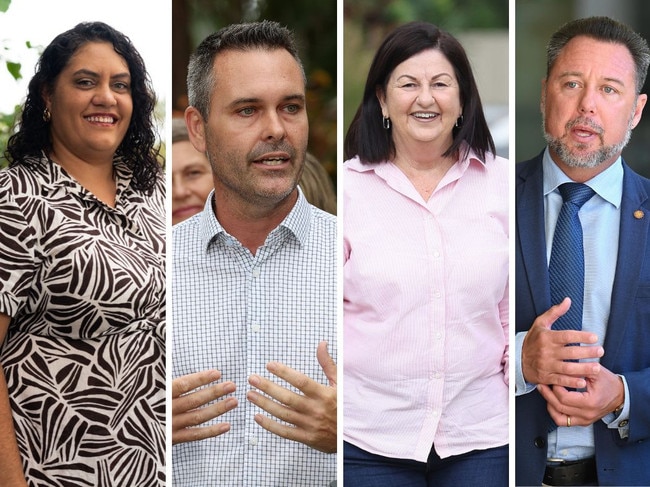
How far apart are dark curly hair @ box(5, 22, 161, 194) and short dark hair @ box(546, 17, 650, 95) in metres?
1.60

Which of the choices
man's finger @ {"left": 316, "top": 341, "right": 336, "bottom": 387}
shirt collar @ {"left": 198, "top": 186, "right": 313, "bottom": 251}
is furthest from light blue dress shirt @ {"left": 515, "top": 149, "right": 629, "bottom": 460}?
shirt collar @ {"left": 198, "top": 186, "right": 313, "bottom": 251}

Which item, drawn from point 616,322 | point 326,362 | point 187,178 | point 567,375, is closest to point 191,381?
point 326,362

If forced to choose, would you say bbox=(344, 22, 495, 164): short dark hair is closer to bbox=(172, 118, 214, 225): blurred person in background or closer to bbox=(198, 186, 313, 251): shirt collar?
bbox=(198, 186, 313, 251): shirt collar

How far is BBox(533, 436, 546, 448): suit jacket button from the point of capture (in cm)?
377

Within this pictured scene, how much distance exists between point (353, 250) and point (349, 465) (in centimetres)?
84

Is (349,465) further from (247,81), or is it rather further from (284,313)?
(247,81)

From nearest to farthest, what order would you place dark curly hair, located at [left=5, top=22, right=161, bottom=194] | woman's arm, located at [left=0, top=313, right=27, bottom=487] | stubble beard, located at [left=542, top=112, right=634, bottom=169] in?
woman's arm, located at [left=0, top=313, right=27, bottom=487], dark curly hair, located at [left=5, top=22, right=161, bottom=194], stubble beard, located at [left=542, top=112, right=634, bottom=169]

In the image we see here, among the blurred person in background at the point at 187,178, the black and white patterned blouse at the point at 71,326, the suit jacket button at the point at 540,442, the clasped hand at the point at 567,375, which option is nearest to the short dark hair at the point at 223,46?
the blurred person in background at the point at 187,178

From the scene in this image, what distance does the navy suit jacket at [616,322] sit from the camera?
3.72 meters

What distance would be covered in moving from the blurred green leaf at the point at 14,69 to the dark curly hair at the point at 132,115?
0.31ft

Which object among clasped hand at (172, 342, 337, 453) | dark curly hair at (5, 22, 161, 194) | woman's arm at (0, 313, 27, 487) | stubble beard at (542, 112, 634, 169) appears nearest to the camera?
woman's arm at (0, 313, 27, 487)

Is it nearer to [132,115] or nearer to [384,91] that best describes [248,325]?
[132,115]

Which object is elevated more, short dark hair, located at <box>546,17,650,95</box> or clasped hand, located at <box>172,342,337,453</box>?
short dark hair, located at <box>546,17,650,95</box>

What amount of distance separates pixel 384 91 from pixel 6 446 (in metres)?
1.90
